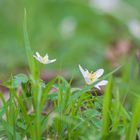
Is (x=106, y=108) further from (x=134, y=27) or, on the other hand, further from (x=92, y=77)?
(x=134, y=27)

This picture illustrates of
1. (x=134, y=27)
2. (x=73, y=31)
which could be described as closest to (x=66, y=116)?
(x=134, y=27)

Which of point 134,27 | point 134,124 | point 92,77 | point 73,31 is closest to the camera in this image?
point 134,124

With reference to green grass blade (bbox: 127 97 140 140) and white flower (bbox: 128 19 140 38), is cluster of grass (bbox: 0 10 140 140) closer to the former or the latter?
green grass blade (bbox: 127 97 140 140)

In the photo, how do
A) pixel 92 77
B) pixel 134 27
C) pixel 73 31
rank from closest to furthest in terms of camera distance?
pixel 92 77, pixel 134 27, pixel 73 31

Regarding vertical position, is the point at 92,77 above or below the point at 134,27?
above

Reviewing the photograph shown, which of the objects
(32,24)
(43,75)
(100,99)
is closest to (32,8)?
(32,24)

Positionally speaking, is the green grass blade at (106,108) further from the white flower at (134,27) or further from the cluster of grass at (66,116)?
the white flower at (134,27)

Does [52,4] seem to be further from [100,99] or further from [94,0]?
[100,99]
